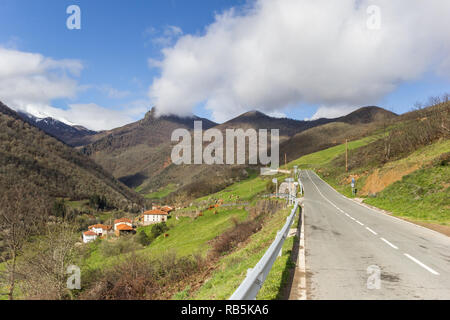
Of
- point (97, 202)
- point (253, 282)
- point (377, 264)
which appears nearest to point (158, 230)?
point (377, 264)

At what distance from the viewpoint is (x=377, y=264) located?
7.95 m

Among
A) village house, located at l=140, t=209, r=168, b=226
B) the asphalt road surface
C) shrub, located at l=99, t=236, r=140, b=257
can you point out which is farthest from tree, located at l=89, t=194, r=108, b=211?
the asphalt road surface

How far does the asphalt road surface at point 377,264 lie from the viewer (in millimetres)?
5742

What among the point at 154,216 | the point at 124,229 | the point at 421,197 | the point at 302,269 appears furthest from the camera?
the point at 154,216

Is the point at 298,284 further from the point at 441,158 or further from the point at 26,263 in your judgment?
the point at 441,158

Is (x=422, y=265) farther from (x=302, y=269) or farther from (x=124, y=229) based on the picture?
(x=124, y=229)

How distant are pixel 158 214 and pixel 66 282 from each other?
90501 mm


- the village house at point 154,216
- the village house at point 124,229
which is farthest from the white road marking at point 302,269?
the village house at point 154,216

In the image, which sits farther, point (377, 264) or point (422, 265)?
point (377, 264)

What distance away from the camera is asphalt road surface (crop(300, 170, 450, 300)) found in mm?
5742
